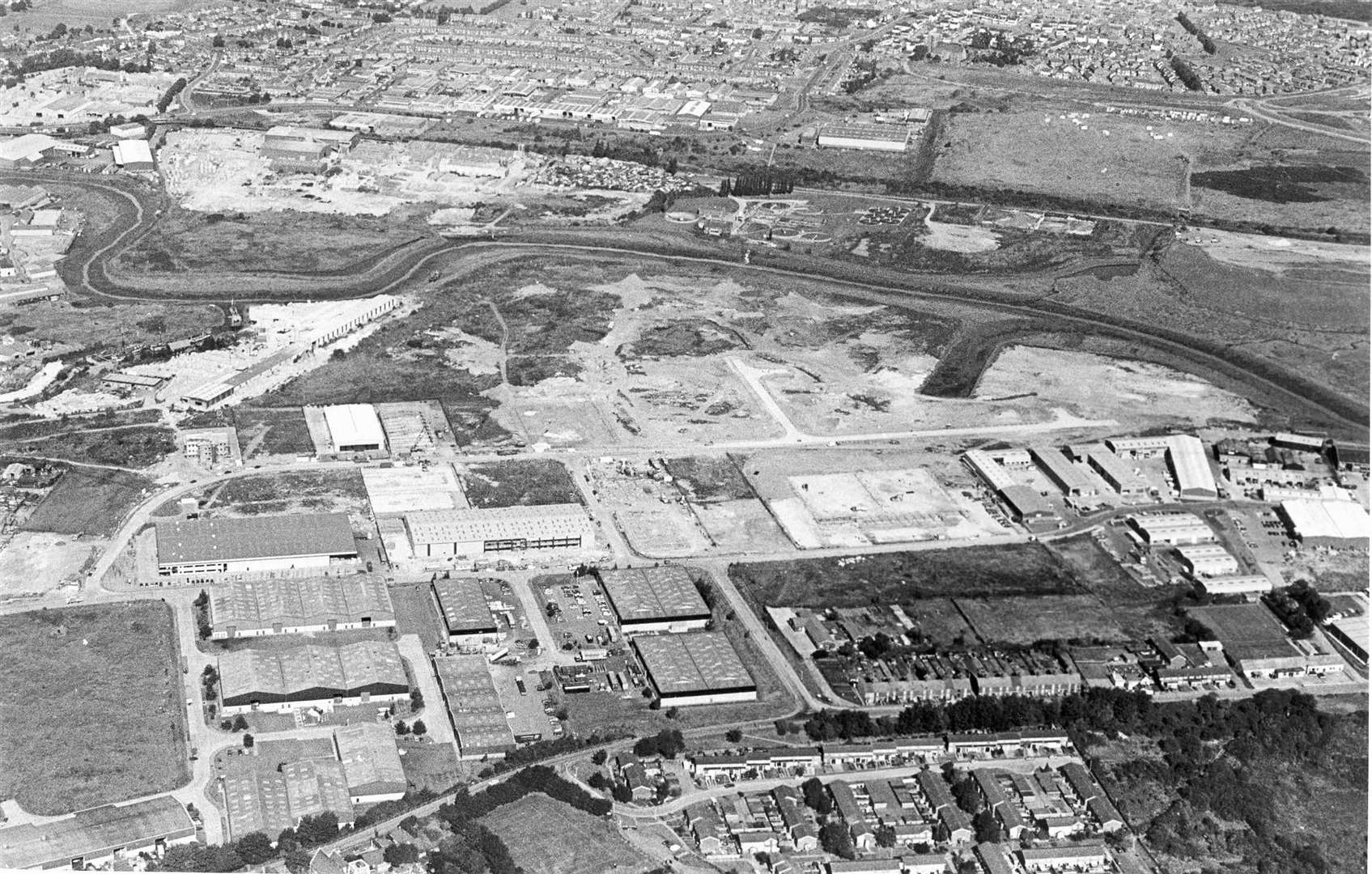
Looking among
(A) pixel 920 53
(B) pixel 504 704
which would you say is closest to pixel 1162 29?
(A) pixel 920 53

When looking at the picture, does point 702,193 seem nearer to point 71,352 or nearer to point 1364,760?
point 71,352

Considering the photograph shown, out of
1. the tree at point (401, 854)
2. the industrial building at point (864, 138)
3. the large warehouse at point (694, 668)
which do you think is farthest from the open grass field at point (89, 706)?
the industrial building at point (864, 138)

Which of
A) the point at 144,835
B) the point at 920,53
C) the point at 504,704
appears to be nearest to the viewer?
the point at 144,835

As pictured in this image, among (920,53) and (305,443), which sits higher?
(305,443)

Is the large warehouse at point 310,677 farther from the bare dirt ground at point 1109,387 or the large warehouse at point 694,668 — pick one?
the bare dirt ground at point 1109,387

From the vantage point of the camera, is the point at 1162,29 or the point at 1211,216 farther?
the point at 1162,29

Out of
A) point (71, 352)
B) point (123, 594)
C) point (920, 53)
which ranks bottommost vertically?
point (920, 53)

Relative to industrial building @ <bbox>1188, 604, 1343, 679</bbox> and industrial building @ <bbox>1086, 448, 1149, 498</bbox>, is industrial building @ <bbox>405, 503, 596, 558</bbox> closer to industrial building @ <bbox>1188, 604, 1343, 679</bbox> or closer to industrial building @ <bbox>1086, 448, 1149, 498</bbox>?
industrial building @ <bbox>1086, 448, 1149, 498</bbox>
